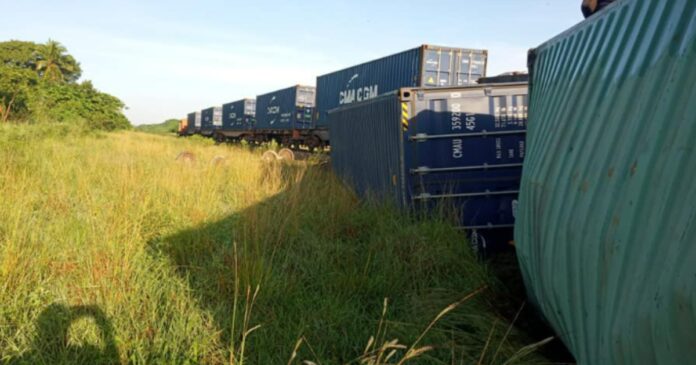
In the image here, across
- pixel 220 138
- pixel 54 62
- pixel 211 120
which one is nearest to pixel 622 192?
pixel 220 138

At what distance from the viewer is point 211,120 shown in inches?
1692

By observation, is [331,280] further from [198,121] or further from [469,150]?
[198,121]

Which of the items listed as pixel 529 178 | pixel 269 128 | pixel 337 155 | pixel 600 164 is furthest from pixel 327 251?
pixel 269 128

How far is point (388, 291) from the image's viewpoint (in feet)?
14.4

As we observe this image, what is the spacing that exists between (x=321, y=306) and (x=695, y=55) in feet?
10.2

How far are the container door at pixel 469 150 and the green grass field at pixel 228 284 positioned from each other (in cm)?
67

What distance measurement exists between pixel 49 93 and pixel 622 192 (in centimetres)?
3307

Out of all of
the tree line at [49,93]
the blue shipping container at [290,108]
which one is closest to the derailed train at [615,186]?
the tree line at [49,93]

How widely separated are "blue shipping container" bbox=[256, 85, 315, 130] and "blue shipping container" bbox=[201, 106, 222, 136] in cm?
1406

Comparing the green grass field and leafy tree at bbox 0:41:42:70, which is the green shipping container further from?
leafy tree at bbox 0:41:42:70

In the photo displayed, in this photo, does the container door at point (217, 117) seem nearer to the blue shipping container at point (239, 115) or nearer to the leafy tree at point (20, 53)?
the blue shipping container at point (239, 115)

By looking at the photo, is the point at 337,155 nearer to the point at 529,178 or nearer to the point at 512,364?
the point at 529,178

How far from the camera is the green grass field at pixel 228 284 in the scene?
3.19 meters

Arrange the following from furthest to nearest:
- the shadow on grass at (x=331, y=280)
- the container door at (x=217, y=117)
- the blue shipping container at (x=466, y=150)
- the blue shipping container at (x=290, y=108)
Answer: the container door at (x=217, y=117), the blue shipping container at (x=290, y=108), the blue shipping container at (x=466, y=150), the shadow on grass at (x=331, y=280)
